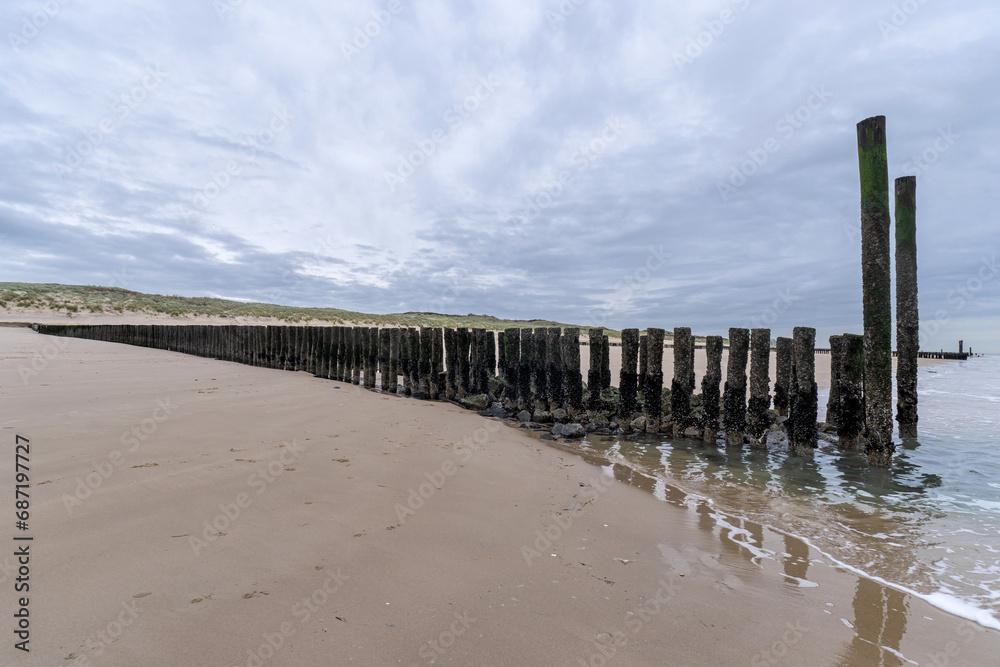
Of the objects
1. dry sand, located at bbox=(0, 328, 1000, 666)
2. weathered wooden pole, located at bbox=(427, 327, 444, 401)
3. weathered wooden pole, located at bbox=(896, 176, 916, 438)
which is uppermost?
weathered wooden pole, located at bbox=(896, 176, 916, 438)

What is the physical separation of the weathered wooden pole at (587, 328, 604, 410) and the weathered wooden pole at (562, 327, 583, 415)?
24cm

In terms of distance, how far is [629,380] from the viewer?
25.2 feet

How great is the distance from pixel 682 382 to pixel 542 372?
2.60 m

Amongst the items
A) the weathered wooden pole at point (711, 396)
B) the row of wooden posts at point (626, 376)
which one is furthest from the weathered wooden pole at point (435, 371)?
the weathered wooden pole at point (711, 396)

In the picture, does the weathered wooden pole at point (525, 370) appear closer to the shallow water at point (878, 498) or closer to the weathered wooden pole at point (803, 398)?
the shallow water at point (878, 498)

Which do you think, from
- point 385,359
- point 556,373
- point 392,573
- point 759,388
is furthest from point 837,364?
point 385,359

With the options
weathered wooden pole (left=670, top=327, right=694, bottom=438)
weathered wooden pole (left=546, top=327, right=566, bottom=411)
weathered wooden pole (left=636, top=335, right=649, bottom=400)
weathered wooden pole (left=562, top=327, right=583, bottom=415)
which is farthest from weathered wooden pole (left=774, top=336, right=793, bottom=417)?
weathered wooden pole (left=546, top=327, right=566, bottom=411)

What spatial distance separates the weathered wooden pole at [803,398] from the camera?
6637 millimetres

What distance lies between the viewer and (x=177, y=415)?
577cm

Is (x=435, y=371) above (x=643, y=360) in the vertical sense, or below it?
below

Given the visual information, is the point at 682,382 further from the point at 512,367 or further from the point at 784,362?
the point at 512,367

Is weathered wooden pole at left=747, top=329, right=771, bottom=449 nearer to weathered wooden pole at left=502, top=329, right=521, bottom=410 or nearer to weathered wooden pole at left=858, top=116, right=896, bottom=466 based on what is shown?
weathered wooden pole at left=858, top=116, right=896, bottom=466

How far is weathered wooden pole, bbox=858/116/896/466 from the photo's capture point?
6461 millimetres

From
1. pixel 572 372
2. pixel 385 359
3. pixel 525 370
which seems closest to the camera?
pixel 572 372
